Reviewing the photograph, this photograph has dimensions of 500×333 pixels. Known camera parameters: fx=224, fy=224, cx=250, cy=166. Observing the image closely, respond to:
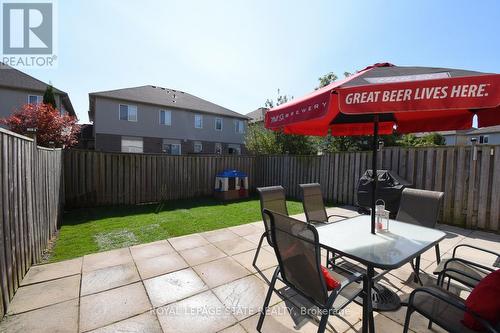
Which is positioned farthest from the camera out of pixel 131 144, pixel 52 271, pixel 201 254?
pixel 131 144

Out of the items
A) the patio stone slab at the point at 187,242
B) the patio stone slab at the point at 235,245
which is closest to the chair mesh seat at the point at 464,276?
the patio stone slab at the point at 235,245

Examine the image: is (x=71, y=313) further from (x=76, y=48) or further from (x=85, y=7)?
(x=76, y=48)

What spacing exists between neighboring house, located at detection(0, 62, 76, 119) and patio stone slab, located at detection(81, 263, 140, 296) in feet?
61.7

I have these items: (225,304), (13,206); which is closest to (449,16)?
(225,304)

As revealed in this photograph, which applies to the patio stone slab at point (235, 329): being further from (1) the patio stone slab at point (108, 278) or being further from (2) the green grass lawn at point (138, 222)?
(2) the green grass lawn at point (138, 222)

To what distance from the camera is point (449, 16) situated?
4988 mm

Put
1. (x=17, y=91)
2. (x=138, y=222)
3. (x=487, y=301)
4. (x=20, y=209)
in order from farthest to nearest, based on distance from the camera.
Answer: (x=17, y=91), (x=138, y=222), (x=20, y=209), (x=487, y=301)

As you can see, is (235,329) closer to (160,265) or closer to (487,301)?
(160,265)

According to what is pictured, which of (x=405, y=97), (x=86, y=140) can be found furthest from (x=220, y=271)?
(x=86, y=140)

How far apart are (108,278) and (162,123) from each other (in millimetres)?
17470

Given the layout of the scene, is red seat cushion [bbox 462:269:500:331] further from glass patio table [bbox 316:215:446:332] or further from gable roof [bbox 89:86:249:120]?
gable roof [bbox 89:86:249:120]

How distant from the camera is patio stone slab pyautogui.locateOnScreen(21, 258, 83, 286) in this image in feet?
9.47

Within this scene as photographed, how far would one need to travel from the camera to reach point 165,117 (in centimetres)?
1886

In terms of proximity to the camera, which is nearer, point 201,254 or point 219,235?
point 201,254
